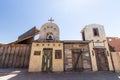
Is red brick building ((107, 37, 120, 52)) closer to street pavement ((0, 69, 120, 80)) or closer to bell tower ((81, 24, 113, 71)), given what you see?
bell tower ((81, 24, 113, 71))

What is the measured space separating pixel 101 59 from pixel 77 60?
3060 millimetres

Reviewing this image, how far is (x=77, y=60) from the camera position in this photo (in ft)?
35.8

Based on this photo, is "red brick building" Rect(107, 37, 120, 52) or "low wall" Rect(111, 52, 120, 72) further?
"red brick building" Rect(107, 37, 120, 52)

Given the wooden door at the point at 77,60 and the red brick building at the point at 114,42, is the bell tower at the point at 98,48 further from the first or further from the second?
the red brick building at the point at 114,42

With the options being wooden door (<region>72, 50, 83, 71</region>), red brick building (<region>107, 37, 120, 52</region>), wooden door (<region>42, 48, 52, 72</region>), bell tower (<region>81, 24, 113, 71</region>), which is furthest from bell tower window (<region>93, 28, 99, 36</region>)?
red brick building (<region>107, 37, 120, 52</region>)

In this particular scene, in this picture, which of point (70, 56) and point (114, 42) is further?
point (114, 42)

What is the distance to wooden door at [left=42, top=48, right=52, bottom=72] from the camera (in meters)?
10.2

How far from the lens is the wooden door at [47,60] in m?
10.2

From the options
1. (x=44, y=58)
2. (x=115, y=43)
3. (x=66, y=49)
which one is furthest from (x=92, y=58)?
(x=115, y=43)

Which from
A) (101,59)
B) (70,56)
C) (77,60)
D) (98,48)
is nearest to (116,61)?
(101,59)

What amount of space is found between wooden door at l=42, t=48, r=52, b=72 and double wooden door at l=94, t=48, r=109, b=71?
5.64 meters

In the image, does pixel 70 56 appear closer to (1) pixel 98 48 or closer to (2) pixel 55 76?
(2) pixel 55 76

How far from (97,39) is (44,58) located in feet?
24.0

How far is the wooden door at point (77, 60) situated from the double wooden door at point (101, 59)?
2.16 meters
